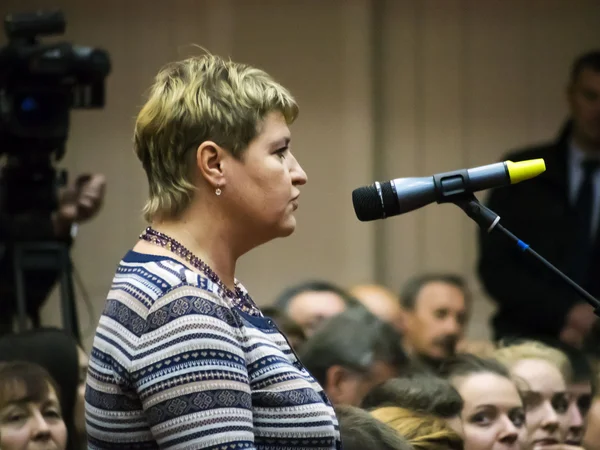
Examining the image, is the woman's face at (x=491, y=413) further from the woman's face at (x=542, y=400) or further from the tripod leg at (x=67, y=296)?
the tripod leg at (x=67, y=296)

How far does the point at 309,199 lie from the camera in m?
4.32

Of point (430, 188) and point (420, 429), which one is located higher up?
point (430, 188)

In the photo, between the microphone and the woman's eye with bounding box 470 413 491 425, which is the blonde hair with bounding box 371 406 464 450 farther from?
the microphone

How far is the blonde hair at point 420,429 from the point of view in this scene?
1.89m

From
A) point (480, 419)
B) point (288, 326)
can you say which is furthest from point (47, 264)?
point (480, 419)

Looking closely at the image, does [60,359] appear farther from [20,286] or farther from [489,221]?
[489,221]

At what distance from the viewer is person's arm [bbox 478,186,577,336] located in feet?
10.8

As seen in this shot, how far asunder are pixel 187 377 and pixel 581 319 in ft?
7.20

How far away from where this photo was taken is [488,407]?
7.47 ft

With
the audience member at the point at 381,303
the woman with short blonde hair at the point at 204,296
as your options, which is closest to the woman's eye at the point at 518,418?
the audience member at the point at 381,303

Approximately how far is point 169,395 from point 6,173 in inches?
64.9

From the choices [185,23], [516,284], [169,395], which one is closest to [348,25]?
[185,23]

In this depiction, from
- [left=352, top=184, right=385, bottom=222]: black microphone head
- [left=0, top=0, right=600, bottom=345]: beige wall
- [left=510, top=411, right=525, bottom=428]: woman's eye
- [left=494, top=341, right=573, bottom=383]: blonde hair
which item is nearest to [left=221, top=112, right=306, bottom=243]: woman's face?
[left=352, top=184, right=385, bottom=222]: black microphone head

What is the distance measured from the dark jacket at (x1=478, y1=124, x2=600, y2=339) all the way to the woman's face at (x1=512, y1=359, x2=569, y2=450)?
2.29 feet
